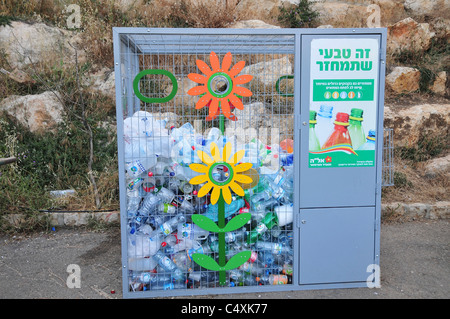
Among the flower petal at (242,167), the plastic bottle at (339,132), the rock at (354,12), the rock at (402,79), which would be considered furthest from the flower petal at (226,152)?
Result: the rock at (354,12)

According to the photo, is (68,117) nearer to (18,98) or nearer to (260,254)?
(18,98)

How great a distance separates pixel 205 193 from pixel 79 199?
98.8 inches

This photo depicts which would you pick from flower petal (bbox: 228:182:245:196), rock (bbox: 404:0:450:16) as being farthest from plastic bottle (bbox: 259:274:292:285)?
rock (bbox: 404:0:450:16)

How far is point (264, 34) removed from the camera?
2.93 m

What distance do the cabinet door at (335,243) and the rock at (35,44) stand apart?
217 inches

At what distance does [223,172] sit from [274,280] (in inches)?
39.6

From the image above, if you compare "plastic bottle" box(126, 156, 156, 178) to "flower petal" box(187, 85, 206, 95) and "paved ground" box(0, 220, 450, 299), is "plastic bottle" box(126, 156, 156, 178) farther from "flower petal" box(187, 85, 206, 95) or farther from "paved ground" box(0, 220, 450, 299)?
"paved ground" box(0, 220, 450, 299)

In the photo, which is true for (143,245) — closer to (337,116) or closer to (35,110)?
(337,116)

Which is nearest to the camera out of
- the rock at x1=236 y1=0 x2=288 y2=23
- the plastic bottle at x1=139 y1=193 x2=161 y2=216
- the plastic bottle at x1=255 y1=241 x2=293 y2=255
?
the plastic bottle at x1=139 y1=193 x2=161 y2=216

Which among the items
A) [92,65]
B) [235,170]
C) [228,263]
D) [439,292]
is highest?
[92,65]

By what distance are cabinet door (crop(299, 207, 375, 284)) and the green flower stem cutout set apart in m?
0.48

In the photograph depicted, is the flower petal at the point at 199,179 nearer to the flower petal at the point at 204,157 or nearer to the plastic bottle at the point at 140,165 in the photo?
the flower petal at the point at 204,157

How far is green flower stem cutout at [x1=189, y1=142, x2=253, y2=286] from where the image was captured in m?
3.05

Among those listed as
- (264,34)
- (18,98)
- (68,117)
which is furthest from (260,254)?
(18,98)
